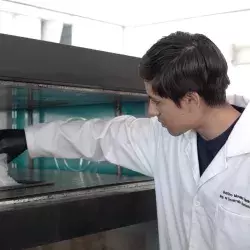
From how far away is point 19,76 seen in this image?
2.24 feet

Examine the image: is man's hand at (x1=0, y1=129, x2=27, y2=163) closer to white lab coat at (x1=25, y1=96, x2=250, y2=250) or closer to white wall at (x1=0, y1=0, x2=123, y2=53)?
white lab coat at (x1=25, y1=96, x2=250, y2=250)

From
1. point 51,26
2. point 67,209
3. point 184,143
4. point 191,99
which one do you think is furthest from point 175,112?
point 51,26

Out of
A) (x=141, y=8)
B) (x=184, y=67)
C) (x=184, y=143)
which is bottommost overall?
(x=184, y=143)

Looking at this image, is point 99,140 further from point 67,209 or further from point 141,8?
point 141,8

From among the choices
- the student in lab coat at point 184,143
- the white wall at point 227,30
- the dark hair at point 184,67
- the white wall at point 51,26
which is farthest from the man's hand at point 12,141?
the white wall at point 227,30

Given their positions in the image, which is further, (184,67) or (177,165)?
(177,165)

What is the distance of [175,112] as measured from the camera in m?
0.79

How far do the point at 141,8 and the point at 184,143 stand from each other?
1.86m

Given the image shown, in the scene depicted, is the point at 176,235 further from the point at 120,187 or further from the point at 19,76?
the point at 19,76

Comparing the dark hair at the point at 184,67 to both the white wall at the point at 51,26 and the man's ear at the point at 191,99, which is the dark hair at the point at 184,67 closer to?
the man's ear at the point at 191,99

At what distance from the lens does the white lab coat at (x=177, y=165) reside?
2.64 ft

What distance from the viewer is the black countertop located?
671 millimetres

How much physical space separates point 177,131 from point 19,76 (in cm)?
33

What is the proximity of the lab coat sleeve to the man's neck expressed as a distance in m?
0.16
